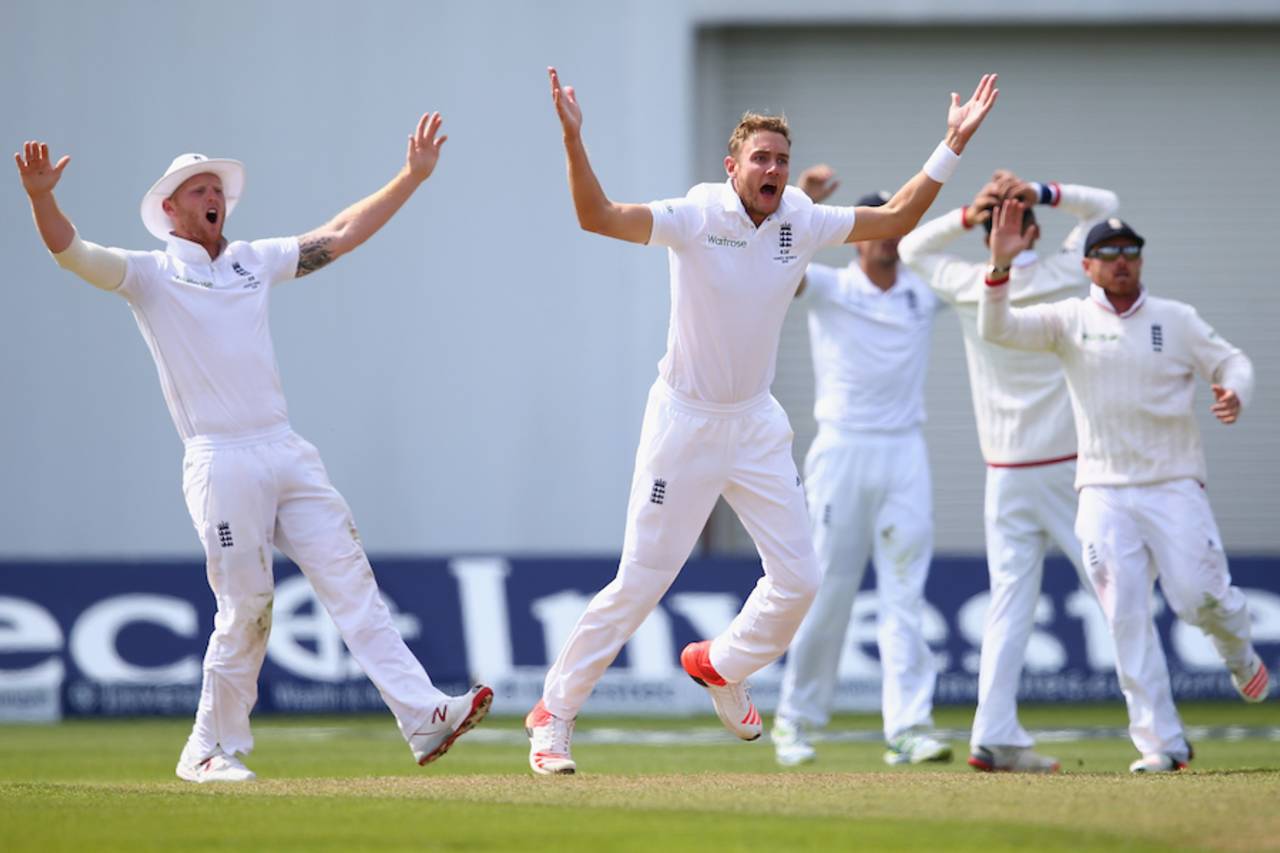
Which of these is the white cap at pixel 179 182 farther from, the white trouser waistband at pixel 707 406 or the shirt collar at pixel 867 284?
the shirt collar at pixel 867 284

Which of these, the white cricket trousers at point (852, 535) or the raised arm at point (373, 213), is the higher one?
the raised arm at point (373, 213)

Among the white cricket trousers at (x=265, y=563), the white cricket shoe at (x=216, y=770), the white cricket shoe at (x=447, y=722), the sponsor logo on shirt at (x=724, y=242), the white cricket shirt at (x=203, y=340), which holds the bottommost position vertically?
the white cricket shoe at (x=216, y=770)

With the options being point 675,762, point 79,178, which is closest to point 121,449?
point 79,178

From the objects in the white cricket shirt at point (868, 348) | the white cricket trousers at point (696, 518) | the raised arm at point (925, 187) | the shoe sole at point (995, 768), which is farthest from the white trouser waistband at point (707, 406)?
the white cricket shirt at point (868, 348)

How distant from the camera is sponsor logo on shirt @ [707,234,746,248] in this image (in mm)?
7770

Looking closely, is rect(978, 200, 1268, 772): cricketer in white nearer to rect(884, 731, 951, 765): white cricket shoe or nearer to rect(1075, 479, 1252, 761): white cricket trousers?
rect(1075, 479, 1252, 761): white cricket trousers

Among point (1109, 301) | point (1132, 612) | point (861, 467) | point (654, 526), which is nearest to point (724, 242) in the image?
point (654, 526)

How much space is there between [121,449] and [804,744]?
25.1ft

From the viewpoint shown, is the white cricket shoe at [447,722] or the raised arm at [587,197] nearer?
the raised arm at [587,197]

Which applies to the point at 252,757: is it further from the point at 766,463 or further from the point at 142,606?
the point at 766,463

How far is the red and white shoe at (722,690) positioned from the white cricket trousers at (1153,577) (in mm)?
1716

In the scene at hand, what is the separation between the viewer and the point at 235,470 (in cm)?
793

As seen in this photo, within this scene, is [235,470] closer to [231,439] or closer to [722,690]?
[231,439]

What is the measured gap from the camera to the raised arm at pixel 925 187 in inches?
317
